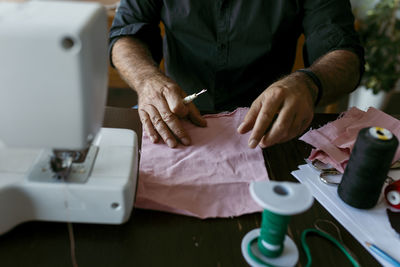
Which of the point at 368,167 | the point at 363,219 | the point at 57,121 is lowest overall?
the point at 363,219

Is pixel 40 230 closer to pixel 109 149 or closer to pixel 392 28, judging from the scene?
pixel 109 149

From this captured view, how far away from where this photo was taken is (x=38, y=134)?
556 mm

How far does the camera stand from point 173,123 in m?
0.90

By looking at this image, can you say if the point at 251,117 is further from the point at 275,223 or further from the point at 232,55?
the point at 232,55

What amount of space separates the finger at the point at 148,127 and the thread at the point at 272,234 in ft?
1.24

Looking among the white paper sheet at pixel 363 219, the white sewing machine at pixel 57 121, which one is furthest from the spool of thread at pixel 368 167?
the white sewing machine at pixel 57 121

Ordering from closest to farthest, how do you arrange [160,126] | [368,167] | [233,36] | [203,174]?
[368,167] → [203,174] → [160,126] → [233,36]

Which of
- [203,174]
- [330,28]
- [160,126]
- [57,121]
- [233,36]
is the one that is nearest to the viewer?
[57,121]

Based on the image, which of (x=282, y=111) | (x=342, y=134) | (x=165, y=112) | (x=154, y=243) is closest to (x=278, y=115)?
(x=282, y=111)

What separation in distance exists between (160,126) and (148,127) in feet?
0.10

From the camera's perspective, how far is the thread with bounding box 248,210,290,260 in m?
0.55

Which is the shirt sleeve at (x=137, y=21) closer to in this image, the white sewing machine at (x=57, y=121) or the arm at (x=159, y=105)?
the arm at (x=159, y=105)

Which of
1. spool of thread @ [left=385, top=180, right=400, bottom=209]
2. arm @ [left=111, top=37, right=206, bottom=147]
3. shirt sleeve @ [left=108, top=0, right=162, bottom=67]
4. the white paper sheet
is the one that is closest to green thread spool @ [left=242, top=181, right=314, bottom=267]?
the white paper sheet

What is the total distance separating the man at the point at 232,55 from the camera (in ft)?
3.00
